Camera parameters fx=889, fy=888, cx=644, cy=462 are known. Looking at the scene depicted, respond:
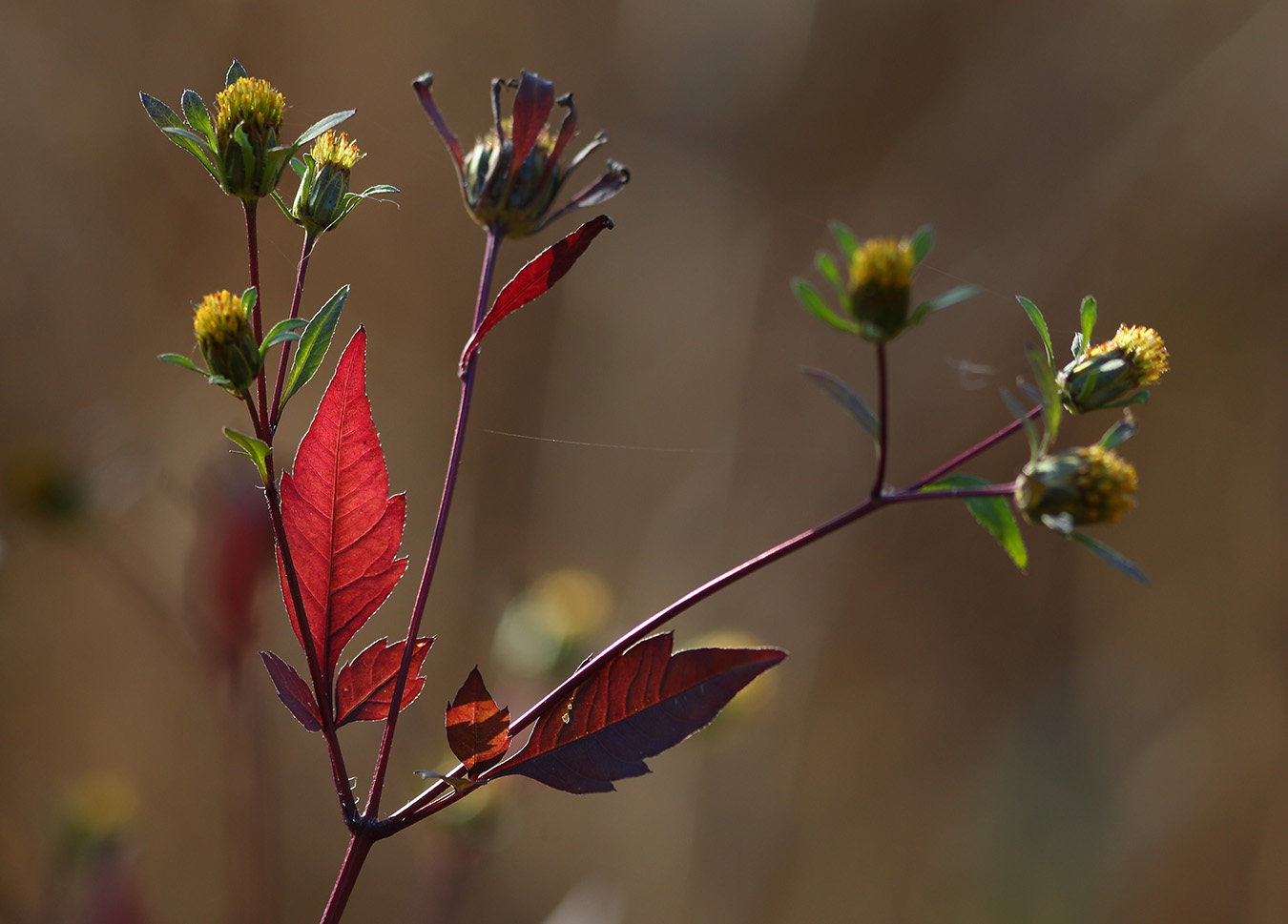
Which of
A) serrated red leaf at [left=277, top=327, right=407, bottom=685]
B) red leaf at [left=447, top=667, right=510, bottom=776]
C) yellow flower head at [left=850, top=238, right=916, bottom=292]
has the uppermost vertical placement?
yellow flower head at [left=850, top=238, right=916, bottom=292]

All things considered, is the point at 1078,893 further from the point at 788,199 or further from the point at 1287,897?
the point at 788,199

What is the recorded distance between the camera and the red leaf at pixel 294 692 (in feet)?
0.85

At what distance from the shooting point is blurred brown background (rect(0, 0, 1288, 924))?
1256 millimetres

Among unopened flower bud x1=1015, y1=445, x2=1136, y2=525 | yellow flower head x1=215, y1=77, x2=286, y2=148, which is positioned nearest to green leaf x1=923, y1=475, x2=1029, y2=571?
unopened flower bud x1=1015, y1=445, x2=1136, y2=525

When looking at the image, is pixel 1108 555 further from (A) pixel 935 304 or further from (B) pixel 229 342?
(B) pixel 229 342

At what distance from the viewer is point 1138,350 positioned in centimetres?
29

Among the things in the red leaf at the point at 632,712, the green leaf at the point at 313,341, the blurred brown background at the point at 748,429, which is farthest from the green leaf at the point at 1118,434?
the blurred brown background at the point at 748,429

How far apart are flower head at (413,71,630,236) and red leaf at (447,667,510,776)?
15cm

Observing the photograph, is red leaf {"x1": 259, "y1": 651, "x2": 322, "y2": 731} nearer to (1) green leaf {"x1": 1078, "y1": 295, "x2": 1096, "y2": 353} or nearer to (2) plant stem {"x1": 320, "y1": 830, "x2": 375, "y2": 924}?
(2) plant stem {"x1": 320, "y1": 830, "x2": 375, "y2": 924}

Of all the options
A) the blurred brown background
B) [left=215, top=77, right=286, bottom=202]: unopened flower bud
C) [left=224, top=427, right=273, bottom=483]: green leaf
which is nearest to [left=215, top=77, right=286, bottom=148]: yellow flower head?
[left=215, top=77, right=286, bottom=202]: unopened flower bud

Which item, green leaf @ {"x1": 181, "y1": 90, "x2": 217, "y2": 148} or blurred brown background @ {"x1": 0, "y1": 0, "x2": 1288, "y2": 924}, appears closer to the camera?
green leaf @ {"x1": 181, "y1": 90, "x2": 217, "y2": 148}

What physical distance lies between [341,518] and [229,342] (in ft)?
0.20

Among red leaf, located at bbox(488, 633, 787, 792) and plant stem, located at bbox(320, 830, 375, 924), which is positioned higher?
red leaf, located at bbox(488, 633, 787, 792)

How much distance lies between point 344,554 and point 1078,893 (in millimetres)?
1443
